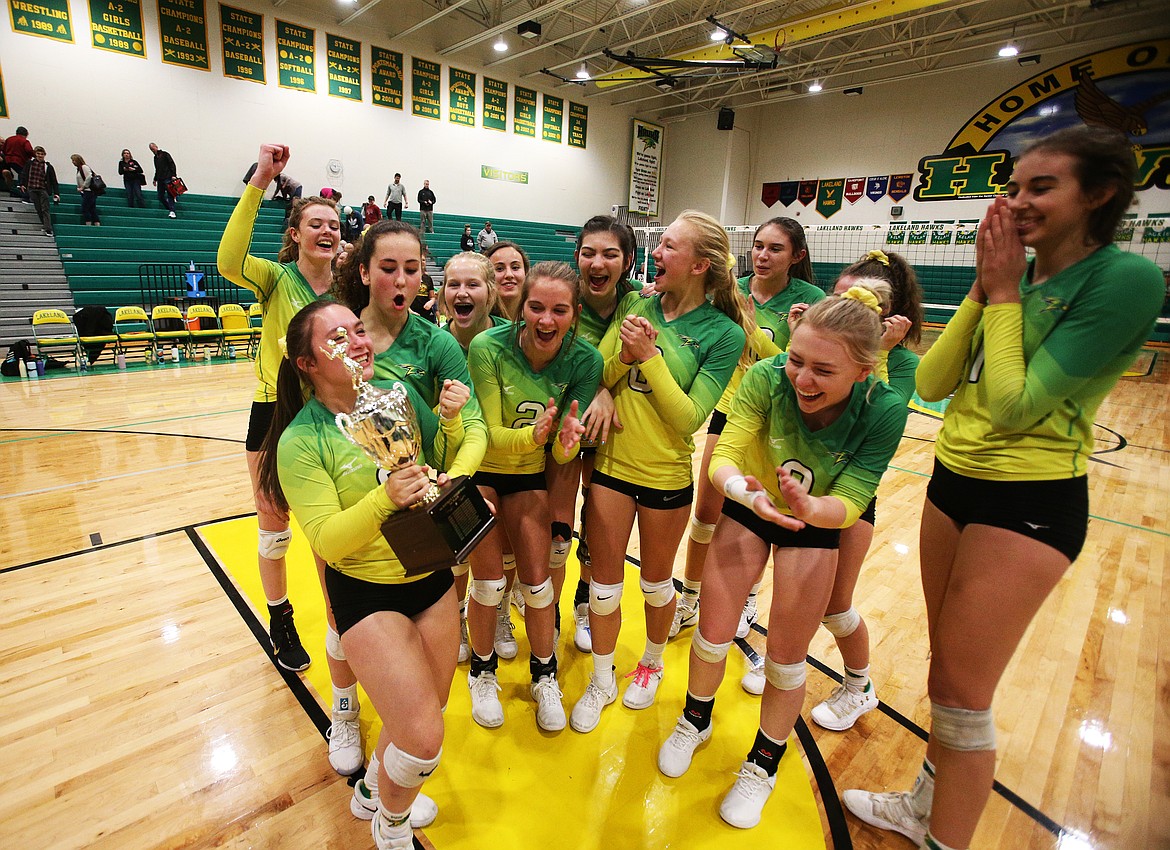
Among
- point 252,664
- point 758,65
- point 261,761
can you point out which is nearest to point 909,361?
point 261,761

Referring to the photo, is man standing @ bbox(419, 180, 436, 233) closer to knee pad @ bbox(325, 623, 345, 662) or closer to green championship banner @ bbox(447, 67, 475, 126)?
green championship banner @ bbox(447, 67, 475, 126)

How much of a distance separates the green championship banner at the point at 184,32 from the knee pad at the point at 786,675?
16.3 metres

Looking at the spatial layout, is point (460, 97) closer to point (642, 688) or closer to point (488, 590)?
point (488, 590)

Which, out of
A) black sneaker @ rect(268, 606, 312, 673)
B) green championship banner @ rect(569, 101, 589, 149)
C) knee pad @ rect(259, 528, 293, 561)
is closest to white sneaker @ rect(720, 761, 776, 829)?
black sneaker @ rect(268, 606, 312, 673)

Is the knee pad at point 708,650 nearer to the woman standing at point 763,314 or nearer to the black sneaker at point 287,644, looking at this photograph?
the woman standing at point 763,314

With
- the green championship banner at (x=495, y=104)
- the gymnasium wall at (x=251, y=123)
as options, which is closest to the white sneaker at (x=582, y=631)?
the gymnasium wall at (x=251, y=123)

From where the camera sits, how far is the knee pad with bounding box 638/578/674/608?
243cm

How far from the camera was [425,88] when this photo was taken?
1608cm

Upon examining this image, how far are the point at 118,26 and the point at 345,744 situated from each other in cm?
1563

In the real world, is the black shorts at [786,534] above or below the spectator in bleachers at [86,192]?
below

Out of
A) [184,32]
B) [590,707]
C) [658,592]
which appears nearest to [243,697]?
[590,707]

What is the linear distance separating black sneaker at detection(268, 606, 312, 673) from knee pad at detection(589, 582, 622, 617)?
140cm

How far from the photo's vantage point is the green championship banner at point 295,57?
1362 centimetres

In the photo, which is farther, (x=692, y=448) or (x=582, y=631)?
(x=582, y=631)
